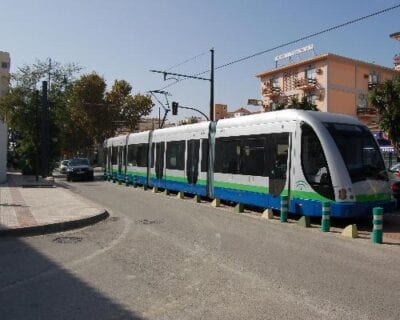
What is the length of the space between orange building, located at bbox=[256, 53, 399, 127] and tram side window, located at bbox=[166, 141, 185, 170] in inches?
1170

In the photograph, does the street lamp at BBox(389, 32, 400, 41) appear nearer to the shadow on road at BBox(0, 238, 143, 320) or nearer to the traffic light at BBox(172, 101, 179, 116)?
the traffic light at BBox(172, 101, 179, 116)

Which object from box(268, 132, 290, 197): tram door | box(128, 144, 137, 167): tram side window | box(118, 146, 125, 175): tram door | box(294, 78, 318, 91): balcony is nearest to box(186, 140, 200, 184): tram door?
box(268, 132, 290, 197): tram door

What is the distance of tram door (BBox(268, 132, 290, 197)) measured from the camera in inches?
567

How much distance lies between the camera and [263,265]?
8.38m

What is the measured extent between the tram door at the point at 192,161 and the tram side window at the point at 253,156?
13.6 ft

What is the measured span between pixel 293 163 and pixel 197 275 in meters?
6.92

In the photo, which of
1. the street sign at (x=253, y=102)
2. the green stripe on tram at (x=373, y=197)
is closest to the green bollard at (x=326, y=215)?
the green stripe on tram at (x=373, y=197)

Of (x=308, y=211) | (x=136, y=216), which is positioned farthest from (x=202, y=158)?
(x=308, y=211)

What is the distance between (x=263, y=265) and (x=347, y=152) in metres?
5.84

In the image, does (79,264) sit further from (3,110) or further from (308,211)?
(3,110)

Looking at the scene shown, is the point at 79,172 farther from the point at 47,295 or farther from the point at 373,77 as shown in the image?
the point at 373,77

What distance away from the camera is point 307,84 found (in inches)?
2165

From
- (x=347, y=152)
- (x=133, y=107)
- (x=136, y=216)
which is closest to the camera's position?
(x=347, y=152)

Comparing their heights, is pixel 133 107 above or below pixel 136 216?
above
